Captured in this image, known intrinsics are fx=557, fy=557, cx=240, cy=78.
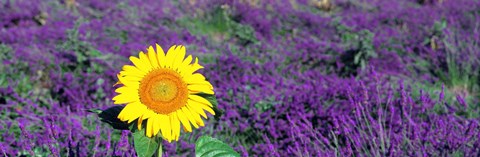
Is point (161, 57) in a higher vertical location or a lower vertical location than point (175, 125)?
higher

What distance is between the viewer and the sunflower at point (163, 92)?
5.76 ft

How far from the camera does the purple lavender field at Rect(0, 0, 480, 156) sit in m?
2.96

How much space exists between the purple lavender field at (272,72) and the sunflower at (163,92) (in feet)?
1.59

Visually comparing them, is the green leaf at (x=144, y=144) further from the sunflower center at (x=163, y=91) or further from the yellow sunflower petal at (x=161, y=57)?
the yellow sunflower petal at (x=161, y=57)

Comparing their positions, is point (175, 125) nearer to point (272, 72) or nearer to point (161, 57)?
point (161, 57)

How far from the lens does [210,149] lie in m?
1.91

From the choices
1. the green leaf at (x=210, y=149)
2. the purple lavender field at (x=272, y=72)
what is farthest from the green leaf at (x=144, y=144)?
the purple lavender field at (x=272, y=72)

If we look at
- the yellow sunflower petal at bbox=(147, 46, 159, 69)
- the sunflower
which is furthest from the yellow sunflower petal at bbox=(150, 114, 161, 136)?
the yellow sunflower petal at bbox=(147, 46, 159, 69)

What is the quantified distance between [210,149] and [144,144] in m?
0.23

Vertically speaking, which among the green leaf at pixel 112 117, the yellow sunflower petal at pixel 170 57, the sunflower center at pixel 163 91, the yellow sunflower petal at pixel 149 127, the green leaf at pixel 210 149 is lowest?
the green leaf at pixel 210 149

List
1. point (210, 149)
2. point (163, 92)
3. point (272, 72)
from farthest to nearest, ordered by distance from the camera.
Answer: point (272, 72) → point (210, 149) → point (163, 92)

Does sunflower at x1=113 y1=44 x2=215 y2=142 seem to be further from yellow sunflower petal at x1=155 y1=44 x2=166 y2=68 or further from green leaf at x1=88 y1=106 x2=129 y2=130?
green leaf at x1=88 y1=106 x2=129 y2=130

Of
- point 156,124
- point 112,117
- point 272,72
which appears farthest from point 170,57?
point 272,72

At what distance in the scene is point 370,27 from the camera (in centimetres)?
598
